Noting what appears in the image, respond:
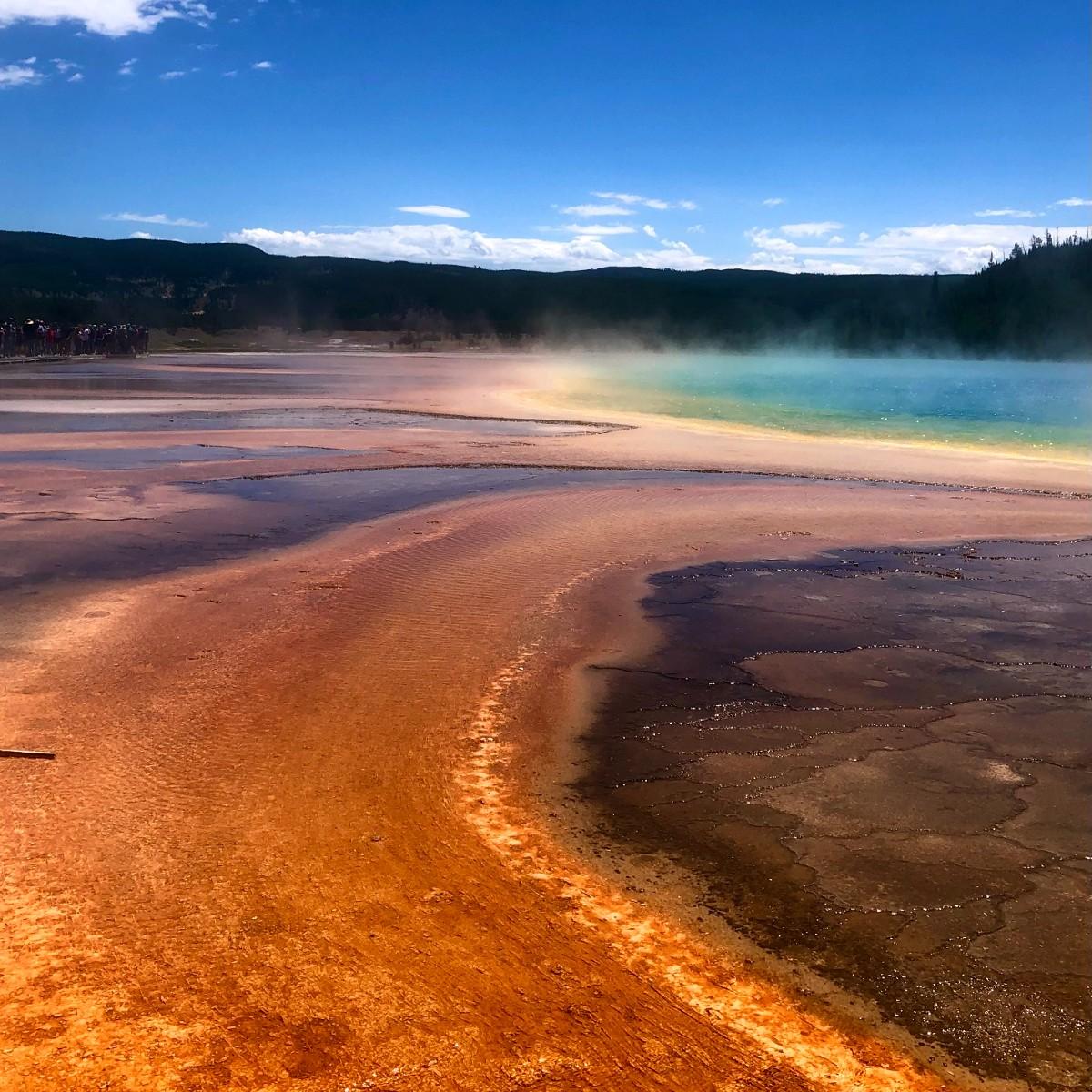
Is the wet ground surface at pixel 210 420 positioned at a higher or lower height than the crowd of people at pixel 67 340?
lower

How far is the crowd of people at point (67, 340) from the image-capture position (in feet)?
152

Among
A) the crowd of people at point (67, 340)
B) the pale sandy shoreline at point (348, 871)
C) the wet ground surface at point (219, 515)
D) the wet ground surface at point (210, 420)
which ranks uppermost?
the crowd of people at point (67, 340)

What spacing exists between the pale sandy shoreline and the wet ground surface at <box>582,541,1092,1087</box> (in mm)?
266

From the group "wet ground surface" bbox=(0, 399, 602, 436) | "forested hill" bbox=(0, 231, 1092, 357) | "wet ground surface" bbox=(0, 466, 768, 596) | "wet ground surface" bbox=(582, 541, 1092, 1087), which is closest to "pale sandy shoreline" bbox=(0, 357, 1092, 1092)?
"wet ground surface" bbox=(582, 541, 1092, 1087)

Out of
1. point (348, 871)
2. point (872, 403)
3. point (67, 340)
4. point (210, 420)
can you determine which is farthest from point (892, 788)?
point (67, 340)

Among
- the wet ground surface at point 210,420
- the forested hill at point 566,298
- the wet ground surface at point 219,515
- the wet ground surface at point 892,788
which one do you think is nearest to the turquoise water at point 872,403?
the wet ground surface at point 210,420

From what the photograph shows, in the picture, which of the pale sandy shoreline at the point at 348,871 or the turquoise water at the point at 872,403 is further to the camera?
the turquoise water at the point at 872,403

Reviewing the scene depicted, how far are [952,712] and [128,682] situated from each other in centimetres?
465

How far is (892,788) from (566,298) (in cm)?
14126

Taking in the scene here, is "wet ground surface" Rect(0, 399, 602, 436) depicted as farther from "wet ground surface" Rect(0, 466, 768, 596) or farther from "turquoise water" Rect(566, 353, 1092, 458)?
"turquoise water" Rect(566, 353, 1092, 458)

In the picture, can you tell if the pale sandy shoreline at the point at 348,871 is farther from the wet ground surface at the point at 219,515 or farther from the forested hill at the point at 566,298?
the forested hill at the point at 566,298

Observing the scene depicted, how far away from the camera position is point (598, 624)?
7406 millimetres

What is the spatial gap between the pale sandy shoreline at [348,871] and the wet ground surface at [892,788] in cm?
27

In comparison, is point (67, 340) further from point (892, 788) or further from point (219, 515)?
point (892, 788)
